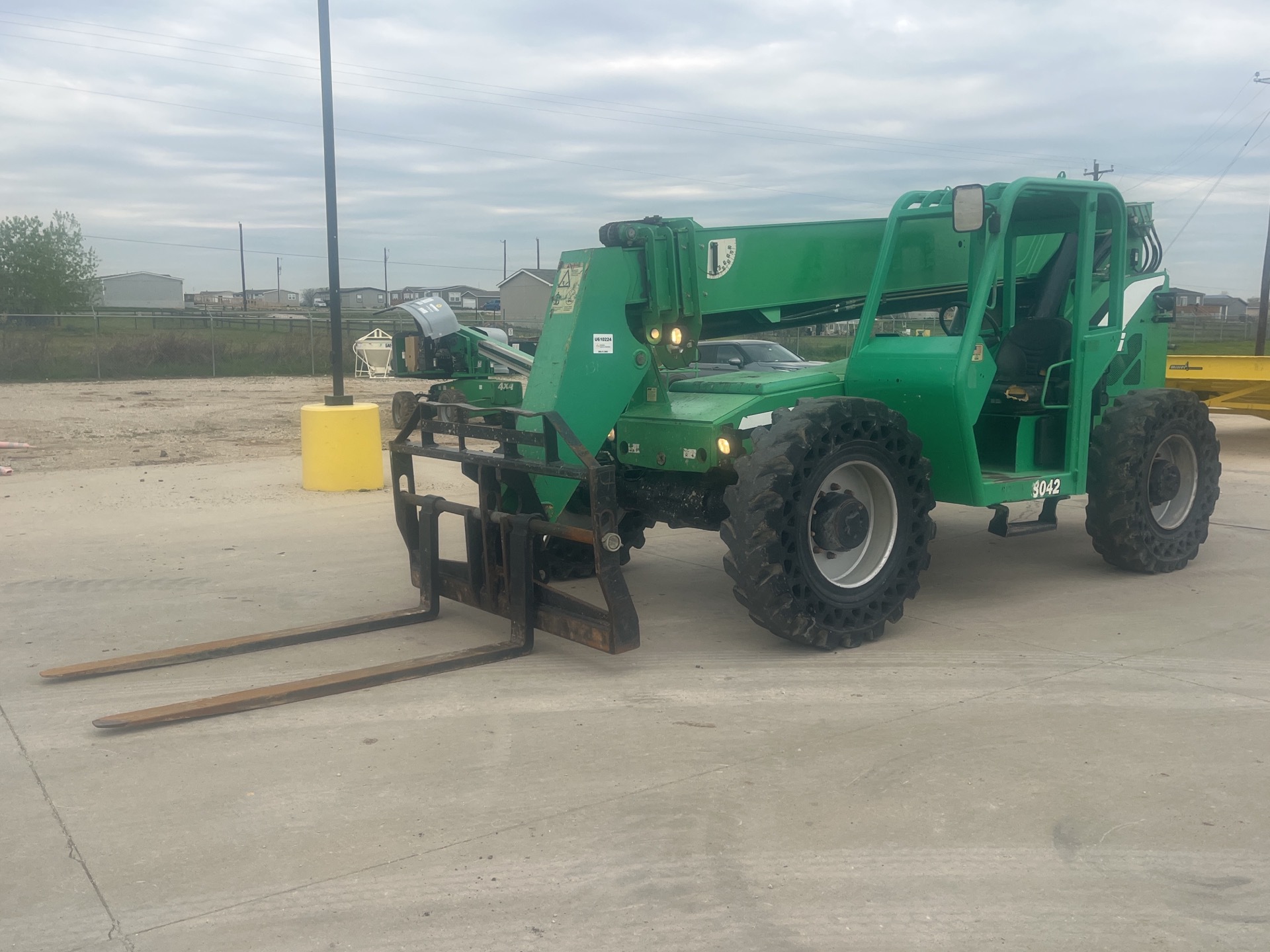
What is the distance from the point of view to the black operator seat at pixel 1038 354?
7.30 metres

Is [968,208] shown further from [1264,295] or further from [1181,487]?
[1264,295]

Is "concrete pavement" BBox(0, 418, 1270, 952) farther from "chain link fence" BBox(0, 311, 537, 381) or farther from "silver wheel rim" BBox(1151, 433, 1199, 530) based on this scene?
"chain link fence" BBox(0, 311, 537, 381)

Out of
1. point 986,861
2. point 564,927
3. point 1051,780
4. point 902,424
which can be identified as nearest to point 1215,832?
point 1051,780

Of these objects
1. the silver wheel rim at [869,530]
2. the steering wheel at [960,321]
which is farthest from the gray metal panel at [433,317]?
the silver wheel rim at [869,530]

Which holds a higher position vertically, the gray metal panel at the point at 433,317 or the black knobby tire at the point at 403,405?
the gray metal panel at the point at 433,317

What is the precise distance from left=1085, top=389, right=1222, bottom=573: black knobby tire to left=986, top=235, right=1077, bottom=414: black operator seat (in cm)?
47

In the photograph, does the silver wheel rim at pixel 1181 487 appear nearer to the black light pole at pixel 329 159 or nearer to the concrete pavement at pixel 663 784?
the concrete pavement at pixel 663 784

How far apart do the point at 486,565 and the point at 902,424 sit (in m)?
2.44

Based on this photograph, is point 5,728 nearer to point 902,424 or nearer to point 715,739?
point 715,739

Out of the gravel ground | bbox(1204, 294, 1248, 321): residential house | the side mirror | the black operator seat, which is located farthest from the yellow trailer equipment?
bbox(1204, 294, 1248, 321): residential house

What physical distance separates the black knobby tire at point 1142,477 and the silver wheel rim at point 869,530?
1912 mm

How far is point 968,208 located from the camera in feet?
20.6

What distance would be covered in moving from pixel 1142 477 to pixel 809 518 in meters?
2.95

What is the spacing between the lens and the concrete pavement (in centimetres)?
341
